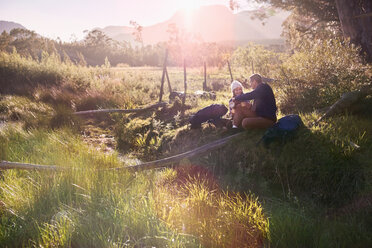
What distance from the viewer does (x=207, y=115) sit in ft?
25.0

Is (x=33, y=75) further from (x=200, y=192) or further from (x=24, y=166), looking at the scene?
(x=200, y=192)

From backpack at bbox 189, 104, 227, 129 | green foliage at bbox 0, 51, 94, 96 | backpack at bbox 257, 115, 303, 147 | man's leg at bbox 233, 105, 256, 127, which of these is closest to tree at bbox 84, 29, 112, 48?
green foliage at bbox 0, 51, 94, 96

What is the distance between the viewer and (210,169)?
20.9ft

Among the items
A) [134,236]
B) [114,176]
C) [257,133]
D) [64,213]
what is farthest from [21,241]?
[257,133]

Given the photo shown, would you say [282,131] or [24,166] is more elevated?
[282,131]

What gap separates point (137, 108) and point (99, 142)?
277cm

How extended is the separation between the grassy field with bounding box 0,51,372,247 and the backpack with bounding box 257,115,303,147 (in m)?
0.14

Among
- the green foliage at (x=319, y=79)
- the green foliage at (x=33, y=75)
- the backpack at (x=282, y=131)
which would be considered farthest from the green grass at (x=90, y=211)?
the green foliage at (x=33, y=75)

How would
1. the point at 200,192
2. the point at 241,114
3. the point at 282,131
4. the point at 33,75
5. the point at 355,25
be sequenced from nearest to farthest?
the point at 200,192 → the point at 282,131 → the point at 241,114 → the point at 355,25 → the point at 33,75

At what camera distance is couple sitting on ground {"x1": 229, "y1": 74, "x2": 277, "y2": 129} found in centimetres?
580

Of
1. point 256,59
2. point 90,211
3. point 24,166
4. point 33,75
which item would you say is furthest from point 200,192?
point 256,59

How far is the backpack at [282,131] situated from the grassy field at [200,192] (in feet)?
0.48

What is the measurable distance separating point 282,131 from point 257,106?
2.65 ft

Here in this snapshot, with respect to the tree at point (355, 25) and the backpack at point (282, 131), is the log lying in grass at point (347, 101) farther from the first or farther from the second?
the tree at point (355, 25)
